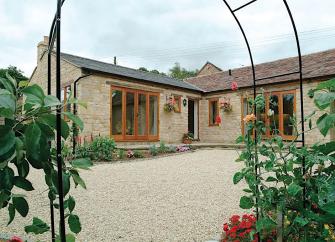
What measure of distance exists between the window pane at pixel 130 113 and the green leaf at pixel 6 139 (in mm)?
10089

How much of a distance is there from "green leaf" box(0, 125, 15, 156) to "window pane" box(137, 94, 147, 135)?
410 inches

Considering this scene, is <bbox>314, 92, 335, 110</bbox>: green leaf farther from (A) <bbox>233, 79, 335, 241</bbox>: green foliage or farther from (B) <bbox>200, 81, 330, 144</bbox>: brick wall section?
(B) <bbox>200, 81, 330, 144</bbox>: brick wall section

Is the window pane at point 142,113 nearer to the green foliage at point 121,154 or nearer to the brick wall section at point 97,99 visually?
the brick wall section at point 97,99

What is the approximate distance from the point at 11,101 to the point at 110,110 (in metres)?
9.70

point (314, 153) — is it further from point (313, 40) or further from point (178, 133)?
point (313, 40)

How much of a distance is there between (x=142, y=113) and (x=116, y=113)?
123 cm

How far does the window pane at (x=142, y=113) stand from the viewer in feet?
36.9

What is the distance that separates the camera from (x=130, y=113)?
10.9 meters

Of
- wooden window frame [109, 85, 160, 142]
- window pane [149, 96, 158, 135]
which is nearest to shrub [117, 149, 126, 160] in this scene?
wooden window frame [109, 85, 160, 142]

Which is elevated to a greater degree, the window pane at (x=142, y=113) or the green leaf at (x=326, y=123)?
the window pane at (x=142, y=113)

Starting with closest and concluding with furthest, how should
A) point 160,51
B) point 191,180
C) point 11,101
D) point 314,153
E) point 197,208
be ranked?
point 11,101 < point 314,153 < point 197,208 < point 191,180 < point 160,51

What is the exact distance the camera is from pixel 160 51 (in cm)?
3956

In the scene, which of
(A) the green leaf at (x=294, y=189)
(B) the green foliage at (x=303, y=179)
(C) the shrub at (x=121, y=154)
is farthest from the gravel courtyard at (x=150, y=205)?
(C) the shrub at (x=121, y=154)

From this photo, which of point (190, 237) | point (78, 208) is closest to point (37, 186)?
point (78, 208)
